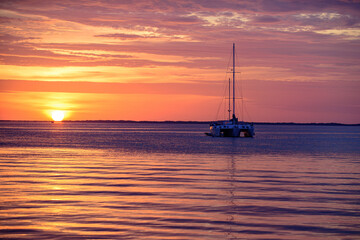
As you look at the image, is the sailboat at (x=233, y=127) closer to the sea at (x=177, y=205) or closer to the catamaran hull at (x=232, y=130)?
the catamaran hull at (x=232, y=130)

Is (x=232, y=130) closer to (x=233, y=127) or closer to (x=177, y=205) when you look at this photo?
(x=233, y=127)

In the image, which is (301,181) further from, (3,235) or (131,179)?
(3,235)

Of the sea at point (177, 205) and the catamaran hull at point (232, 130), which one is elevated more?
the catamaran hull at point (232, 130)

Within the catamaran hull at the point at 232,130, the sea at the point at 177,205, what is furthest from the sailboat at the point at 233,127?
the sea at the point at 177,205

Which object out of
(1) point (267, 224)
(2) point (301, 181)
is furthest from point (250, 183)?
(1) point (267, 224)

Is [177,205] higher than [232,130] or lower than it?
lower

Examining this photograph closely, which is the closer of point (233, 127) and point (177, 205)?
point (177, 205)

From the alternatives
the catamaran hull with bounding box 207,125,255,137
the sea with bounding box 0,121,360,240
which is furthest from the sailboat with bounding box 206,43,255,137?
the sea with bounding box 0,121,360,240

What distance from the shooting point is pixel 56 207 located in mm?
19016

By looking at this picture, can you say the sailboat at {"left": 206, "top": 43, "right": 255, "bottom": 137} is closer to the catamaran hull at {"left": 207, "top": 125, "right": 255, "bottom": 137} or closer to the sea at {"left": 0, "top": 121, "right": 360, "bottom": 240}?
the catamaran hull at {"left": 207, "top": 125, "right": 255, "bottom": 137}

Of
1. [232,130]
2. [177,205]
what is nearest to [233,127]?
[232,130]

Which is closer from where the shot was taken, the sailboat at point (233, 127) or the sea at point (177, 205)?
the sea at point (177, 205)

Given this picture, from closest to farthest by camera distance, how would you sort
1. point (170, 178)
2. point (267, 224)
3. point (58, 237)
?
point (58, 237), point (267, 224), point (170, 178)

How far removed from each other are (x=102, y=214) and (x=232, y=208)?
16.7ft
